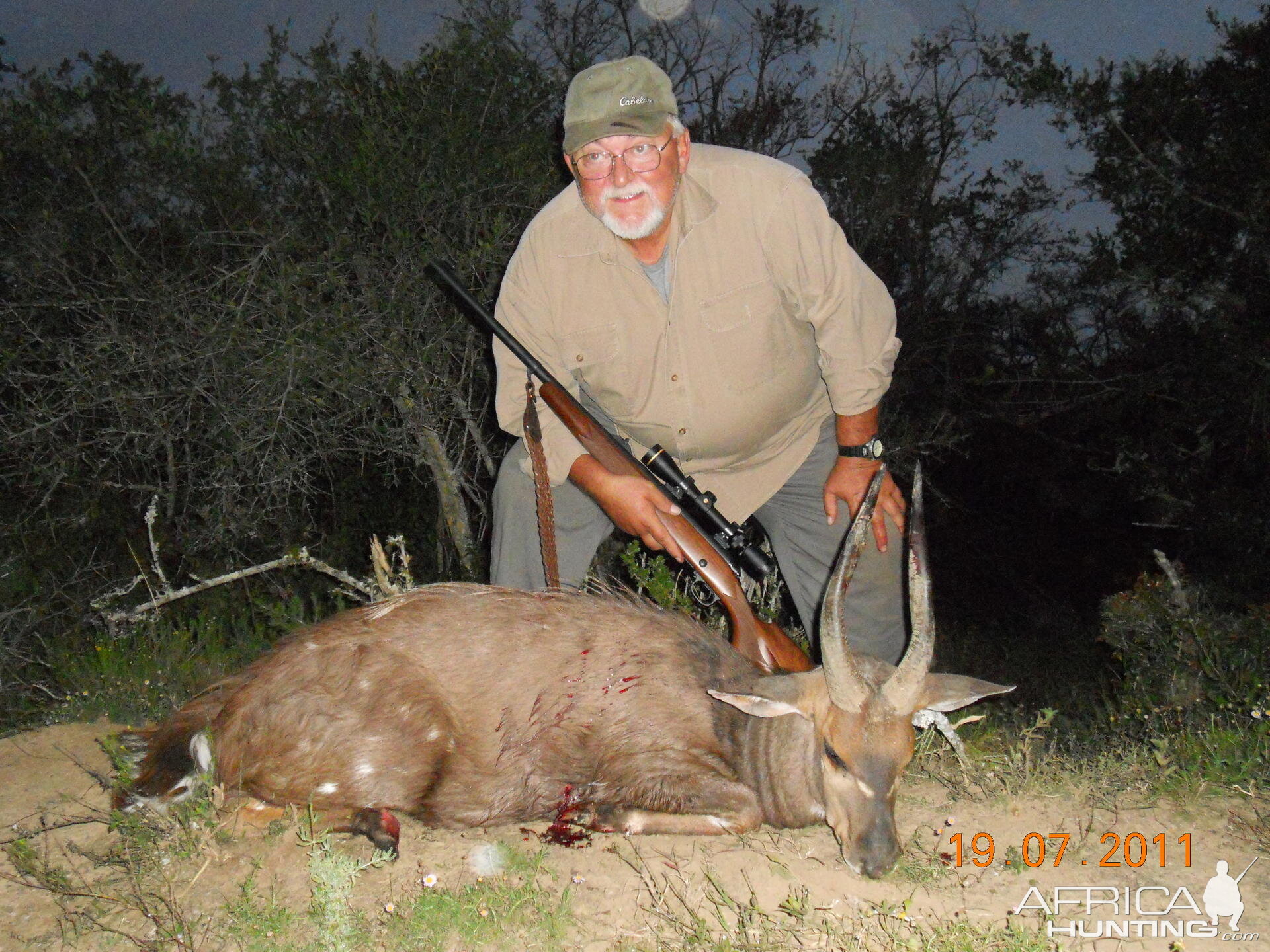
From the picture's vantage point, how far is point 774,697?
3152 mm

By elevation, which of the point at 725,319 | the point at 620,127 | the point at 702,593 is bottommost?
the point at 702,593

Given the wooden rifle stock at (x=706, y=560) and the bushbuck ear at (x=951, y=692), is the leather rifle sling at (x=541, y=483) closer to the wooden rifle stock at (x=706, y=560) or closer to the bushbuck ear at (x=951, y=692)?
the wooden rifle stock at (x=706, y=560)

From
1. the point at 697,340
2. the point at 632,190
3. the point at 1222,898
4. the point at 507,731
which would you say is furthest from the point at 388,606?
the point at 1222,898

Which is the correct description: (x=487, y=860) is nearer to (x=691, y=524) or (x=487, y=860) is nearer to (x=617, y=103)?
(x=691, y=524)

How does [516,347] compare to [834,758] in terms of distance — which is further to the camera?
[516,347]

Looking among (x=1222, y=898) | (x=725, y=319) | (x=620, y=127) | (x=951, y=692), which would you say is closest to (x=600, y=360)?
(x=725, y=319)

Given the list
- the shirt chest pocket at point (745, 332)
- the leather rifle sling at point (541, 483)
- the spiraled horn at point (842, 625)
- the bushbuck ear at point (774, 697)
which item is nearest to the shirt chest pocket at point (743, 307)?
the shirt chest pocket at point (745, 332)

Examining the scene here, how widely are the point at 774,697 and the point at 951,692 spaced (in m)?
0.56

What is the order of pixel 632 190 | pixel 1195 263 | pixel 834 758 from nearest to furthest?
1. pixel 834 758
2. pixel 632 190
3. pixel 1195 263

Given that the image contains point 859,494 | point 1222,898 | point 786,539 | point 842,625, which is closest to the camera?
point 1222,898

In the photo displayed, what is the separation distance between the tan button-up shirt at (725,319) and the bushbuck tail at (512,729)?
92 cm

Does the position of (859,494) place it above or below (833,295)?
below

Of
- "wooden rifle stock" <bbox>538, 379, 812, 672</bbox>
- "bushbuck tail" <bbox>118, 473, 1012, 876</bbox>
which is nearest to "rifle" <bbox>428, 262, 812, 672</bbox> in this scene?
"wooden rifle stock" <bbox>538, 379, 812, 672</bbox>

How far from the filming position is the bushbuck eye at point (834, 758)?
3001 mm
